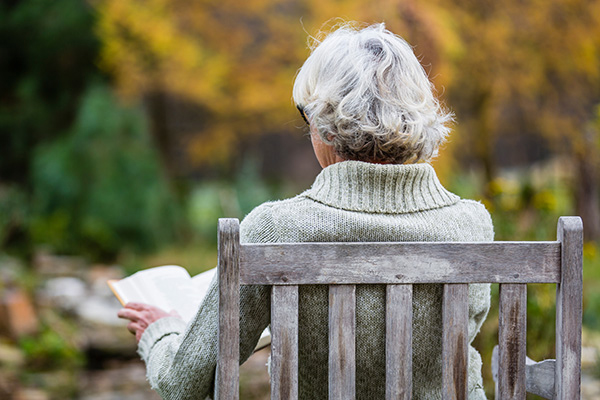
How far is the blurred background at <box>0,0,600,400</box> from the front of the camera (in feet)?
15.8

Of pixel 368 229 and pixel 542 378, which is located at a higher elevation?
pixel 368 229

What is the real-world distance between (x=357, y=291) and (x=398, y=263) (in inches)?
5.1

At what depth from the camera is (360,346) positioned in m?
1.31

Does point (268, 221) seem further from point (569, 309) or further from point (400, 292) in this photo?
point (569, 309)

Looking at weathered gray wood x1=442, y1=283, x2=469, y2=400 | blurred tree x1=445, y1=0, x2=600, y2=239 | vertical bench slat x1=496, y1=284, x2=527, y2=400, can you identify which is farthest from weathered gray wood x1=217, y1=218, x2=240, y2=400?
blurred tree x1=445, y1=0, x2=600, y2=239

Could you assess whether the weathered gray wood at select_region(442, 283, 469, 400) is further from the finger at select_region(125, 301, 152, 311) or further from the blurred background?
the blurred background

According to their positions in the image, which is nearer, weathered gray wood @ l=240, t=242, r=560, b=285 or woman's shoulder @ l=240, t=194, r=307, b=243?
weathered gray wood @ l=240, t=242, r=560, b=285

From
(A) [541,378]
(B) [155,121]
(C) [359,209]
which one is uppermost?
(B) [155,121]

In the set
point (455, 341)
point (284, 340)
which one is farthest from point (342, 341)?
point (455, 341)

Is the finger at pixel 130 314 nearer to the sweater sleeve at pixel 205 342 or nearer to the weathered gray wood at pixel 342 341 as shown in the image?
the sweater sleeve at pixel 205 342

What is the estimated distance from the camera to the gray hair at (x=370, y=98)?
50.7 inches

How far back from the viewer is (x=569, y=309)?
1.20 metres

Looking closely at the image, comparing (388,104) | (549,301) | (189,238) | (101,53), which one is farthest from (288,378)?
(101,53)

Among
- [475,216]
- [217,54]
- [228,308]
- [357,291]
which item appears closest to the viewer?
[228,308]
